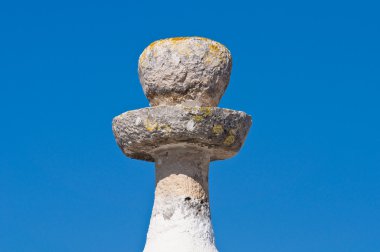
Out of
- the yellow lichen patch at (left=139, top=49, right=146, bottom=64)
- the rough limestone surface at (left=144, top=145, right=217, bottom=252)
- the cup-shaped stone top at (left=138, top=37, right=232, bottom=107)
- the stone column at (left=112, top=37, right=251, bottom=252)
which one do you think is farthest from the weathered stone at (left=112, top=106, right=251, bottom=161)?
the yellow lichen patch at (left=139, top=49, right=146, bottom=64)

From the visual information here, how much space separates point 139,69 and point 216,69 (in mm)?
967

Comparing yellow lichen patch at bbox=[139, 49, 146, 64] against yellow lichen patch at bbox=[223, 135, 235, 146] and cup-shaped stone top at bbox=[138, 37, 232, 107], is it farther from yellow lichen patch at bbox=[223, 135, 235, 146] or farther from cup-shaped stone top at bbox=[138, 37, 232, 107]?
yellow lichen patch at bbox=[223, 135, 235, 146]

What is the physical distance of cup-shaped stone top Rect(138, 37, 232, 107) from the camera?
933cm

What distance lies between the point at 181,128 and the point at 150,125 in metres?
0.36

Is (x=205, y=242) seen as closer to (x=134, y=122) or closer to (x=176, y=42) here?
(x=134, y=122)

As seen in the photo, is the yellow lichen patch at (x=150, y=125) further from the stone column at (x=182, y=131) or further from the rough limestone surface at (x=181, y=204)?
the rough limestone surface at (x=181, y=204)

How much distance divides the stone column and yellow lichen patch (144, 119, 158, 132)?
0.4 inches

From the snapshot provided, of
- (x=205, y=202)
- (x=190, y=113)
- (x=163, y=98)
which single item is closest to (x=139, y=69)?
(x=163, y=98)

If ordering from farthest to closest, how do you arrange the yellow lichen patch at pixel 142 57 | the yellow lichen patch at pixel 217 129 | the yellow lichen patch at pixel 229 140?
the yellow lichen patch at pixel 142 57 < the yellow lichen patch at pixel 229 140 < the yellow lichen patch at pixel 217 129

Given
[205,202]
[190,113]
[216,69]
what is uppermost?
[216,69]

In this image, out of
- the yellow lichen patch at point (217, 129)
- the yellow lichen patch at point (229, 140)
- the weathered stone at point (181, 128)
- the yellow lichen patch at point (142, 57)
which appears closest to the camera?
the weathered stone at point (181, 128)

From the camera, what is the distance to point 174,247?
9.02 m

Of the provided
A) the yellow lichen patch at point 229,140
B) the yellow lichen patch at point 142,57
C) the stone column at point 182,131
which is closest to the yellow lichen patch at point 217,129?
the stone column at point 182,131

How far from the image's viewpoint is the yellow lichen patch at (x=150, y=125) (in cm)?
904
